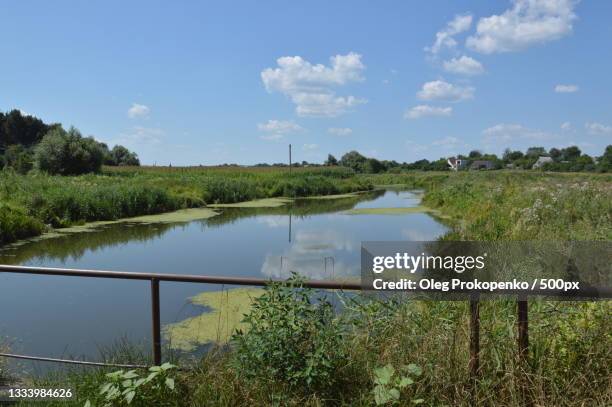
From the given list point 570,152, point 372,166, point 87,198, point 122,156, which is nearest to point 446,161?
point 372,166

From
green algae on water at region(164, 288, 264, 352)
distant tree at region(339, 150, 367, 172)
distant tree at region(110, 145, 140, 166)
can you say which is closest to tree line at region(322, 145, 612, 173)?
distant tree at region(339, 150, 367, 172)

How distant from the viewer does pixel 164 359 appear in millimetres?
3551

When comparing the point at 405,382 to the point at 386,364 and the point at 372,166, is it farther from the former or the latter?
the point at 372,166

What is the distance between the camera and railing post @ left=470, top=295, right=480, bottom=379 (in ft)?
8.66

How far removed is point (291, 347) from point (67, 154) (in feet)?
120

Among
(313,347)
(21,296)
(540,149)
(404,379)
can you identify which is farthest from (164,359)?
(540,149)

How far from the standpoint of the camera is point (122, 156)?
6431 centimetres

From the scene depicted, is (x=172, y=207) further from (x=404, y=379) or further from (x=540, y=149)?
(x=540, y=149)

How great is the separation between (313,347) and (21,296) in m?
6.72

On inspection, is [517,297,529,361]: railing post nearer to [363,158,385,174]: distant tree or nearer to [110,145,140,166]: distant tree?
[110,145,140,166]: distant tree

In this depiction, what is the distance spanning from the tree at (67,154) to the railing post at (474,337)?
36.2 m

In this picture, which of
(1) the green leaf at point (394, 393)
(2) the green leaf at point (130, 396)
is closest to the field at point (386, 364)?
(1) the green leaf at point (394, 393)

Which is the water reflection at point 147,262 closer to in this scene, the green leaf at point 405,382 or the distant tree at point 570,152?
the green leaf at point 405,382

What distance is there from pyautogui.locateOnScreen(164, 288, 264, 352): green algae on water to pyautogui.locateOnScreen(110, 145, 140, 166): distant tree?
2381 inches
